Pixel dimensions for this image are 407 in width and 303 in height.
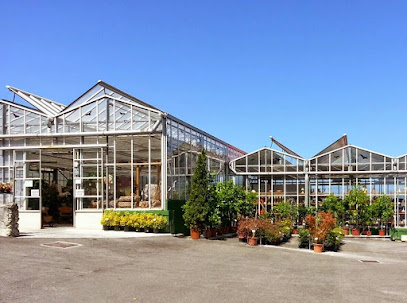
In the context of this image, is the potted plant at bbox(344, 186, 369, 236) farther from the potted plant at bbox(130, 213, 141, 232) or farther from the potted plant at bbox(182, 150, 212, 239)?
the potted plant at bbox(130, 213, 141, 232)

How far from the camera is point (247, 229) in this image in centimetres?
1745

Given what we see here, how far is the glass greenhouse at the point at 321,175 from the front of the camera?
72.0ft

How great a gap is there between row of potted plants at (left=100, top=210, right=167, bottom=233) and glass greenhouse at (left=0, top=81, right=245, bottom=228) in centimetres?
52

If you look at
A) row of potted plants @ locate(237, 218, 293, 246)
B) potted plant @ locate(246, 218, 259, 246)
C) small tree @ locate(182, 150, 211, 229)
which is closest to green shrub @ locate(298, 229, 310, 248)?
row of potted plants @ locate(237, 218, 293, 246)

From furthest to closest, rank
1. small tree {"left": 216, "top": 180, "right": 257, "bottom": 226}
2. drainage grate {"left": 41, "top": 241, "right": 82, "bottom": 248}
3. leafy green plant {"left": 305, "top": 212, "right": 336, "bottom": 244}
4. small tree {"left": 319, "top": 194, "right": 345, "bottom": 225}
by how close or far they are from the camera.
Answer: small tree {"left": 319, "top": 194, "right": 345, "bottom": 225}, small tree {"left": 216, "top": 180, "right": 257, "bottom": 226}, leafy green plant {"left": 305, "top": 212, "right": 336, "bottom": 244}, drainage grate {"left": 41, "top": 241, "right": 82, "bottom": 248}

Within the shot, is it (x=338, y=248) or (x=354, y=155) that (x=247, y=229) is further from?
(x=354, y=155)

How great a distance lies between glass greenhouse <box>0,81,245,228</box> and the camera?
1797 cm

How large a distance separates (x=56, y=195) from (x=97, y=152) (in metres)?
4.93

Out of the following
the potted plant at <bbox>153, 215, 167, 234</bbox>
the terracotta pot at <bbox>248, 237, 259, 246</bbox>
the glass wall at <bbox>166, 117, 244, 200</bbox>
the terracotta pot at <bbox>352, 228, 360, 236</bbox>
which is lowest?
the terracotta pot at <bbox>352, 228, 360, 236</bbox>

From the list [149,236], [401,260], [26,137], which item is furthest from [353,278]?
[26,137]

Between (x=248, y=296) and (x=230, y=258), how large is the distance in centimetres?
494

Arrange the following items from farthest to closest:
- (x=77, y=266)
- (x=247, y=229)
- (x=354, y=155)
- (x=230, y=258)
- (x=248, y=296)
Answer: (x=354, y=155), (x=247, y=229), (x=230, y=258), (x=77, y=266), (x=248, y=296)

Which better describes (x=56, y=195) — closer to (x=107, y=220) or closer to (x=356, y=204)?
(x=107, y=220)

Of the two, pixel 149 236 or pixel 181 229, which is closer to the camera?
pixel 149 236
